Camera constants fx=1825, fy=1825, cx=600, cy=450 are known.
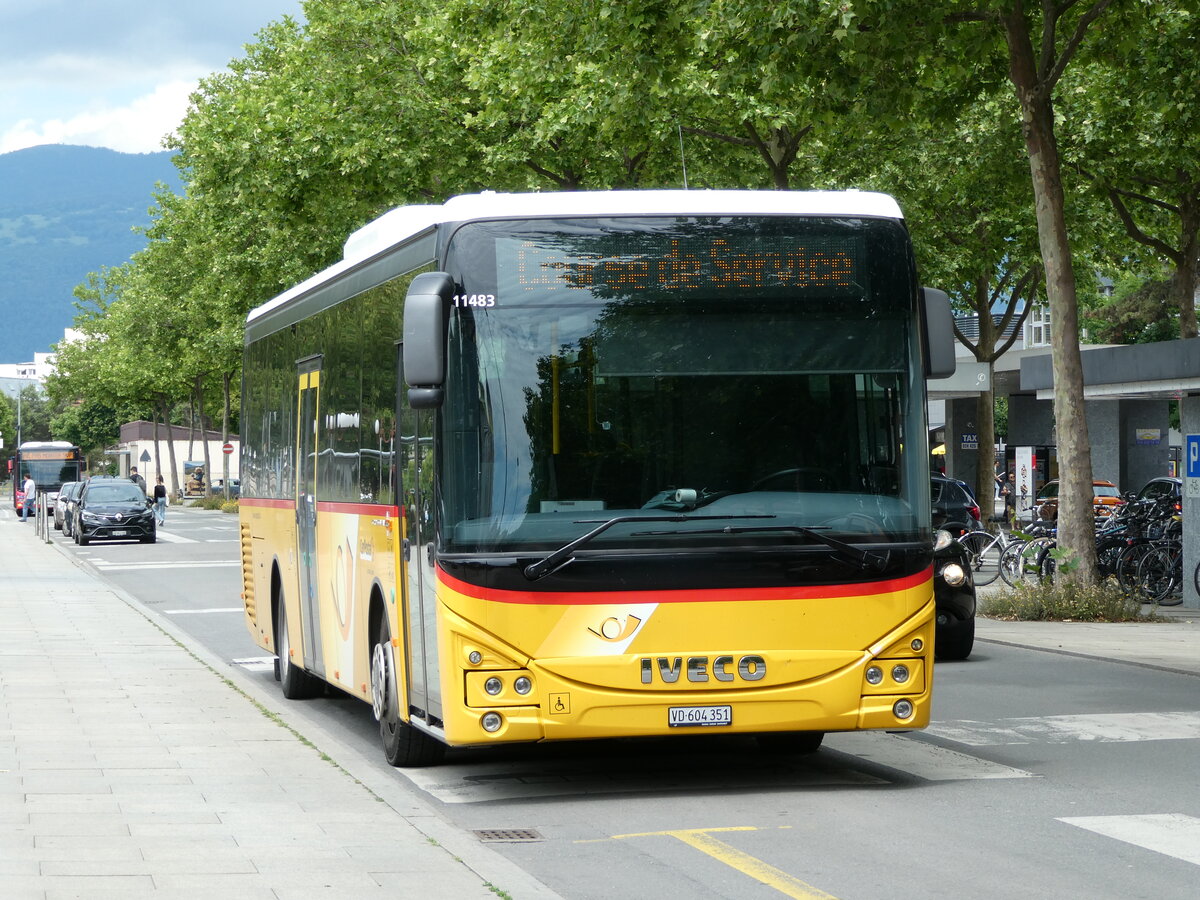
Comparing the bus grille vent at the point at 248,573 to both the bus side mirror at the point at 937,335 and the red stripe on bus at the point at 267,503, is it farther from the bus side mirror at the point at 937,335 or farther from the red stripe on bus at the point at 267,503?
the bus side mirror at the point at 937,335

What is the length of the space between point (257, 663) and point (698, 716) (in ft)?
29.0

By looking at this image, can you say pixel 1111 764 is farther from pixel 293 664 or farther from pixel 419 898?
pixel 293 664

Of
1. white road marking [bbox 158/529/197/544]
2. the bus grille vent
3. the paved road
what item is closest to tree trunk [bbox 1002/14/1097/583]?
the paved road

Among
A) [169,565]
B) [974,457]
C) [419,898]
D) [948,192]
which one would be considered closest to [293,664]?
[419,898]

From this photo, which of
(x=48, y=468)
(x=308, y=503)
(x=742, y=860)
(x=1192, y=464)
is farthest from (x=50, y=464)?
(x=742, y=860)

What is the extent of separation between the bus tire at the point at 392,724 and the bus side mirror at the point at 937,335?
319cm

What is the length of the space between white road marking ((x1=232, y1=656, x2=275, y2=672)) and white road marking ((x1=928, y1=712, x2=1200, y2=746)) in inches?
264

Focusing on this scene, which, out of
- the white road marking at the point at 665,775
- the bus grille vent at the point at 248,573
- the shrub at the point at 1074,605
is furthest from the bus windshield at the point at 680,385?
the shrub at the point at 1074,605

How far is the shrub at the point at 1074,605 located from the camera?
65.1 ft

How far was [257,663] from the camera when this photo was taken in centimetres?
1645

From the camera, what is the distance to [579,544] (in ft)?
27.1

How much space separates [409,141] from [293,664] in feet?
66.5

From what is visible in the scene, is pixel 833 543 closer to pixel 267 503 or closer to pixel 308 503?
pixel 308 503

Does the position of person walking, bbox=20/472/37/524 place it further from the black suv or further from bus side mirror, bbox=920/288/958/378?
bus side mirror, bbox=920/288/958/378
